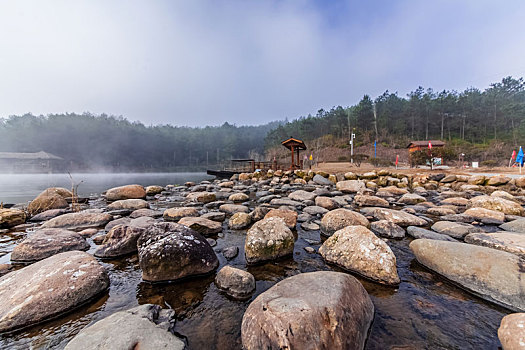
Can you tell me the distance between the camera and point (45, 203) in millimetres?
6512

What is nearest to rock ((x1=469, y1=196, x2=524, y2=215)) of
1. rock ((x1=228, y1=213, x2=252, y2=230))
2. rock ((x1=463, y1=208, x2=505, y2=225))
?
rock ((x1=463, y1=208, x2=505, y2=225))

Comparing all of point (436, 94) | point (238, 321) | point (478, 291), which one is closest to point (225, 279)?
point (238, 321)

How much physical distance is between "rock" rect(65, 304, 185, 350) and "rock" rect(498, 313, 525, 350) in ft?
8.56

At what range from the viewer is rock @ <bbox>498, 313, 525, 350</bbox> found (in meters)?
1.45

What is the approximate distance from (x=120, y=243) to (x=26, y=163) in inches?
2538

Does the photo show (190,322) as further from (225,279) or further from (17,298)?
(17,298)

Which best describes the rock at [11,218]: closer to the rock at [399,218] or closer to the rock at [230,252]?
the rock at [230,252]

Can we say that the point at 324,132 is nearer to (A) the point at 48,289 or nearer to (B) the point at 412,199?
(B) the point at 412,199

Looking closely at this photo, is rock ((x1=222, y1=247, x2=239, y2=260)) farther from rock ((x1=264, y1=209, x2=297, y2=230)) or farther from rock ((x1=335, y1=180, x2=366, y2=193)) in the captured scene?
rock ((x1=335, y1=180, x2=366, y2=193))

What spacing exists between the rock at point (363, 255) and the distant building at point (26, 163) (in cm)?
6623

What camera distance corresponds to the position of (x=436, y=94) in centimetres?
4834

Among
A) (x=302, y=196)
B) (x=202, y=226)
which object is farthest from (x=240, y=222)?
(x=302, y=196)

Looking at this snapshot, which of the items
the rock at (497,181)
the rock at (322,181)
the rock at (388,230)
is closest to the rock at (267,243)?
the rock at (388,230)

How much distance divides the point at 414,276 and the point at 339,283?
5.58ft
